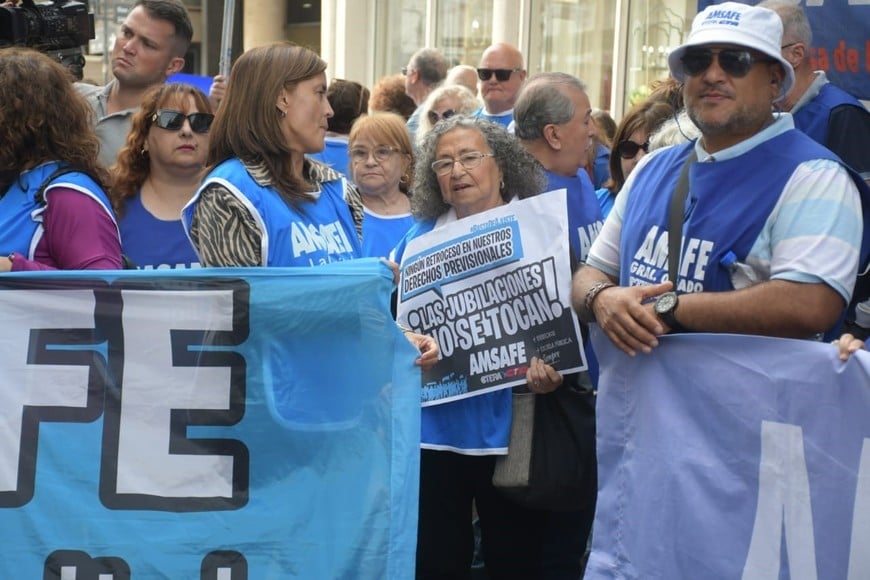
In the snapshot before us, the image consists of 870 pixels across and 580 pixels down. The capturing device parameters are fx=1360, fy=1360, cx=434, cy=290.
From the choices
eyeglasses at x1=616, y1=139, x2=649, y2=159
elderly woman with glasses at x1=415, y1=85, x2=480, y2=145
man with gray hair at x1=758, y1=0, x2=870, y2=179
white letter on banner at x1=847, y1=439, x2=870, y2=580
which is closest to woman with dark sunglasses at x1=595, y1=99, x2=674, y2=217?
eyeglasses at x1=616, y1=139, x2=649, y2=159

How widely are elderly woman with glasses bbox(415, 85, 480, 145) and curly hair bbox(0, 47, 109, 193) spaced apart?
398 centimetres

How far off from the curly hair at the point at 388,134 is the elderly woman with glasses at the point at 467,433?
1.53m

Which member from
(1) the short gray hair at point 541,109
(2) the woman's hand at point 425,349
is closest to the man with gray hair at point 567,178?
(1) the short gray hair at point 541,109

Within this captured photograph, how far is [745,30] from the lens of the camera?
335 cm

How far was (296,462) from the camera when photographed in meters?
3.60

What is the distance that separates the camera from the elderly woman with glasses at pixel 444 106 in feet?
26.2

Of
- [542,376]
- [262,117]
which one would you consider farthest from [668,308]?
[262,117]

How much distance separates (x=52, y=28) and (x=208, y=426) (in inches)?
111

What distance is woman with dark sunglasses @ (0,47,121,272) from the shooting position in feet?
12.9

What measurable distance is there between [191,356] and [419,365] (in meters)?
0.61

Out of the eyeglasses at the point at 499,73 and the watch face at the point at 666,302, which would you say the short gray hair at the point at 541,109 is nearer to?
the watch face at the point at 666,302

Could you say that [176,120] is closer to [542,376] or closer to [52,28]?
[52,28]

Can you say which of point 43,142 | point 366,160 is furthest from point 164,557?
point 366,160

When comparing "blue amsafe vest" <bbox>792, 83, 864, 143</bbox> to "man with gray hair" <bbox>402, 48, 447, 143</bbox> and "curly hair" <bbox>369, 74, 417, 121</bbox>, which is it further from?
"man with gray hair" <bbox>402, 48, 447, 143</bbox>
